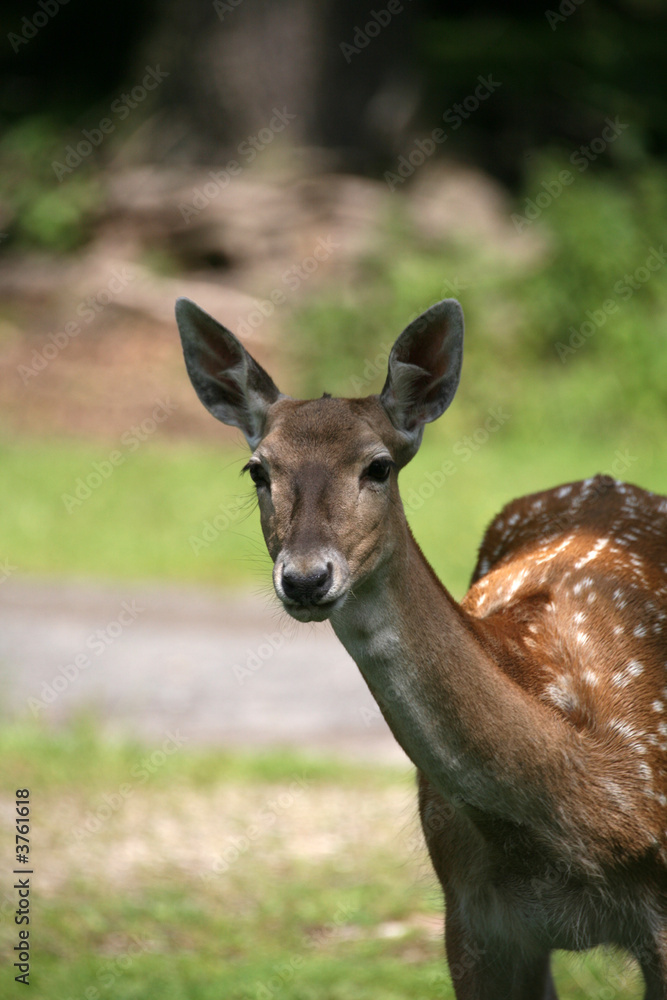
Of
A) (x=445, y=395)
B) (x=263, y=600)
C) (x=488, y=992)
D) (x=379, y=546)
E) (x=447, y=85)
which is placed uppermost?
(x=447, y=85)

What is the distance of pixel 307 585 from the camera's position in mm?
3172

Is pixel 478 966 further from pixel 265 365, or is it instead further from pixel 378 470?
pixel 265 365

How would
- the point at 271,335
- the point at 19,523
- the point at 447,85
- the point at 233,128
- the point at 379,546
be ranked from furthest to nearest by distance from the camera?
the point at 447,85 → the point at 233,128 → the point at 271,335 → the point at 19,523 → the point at 379,546

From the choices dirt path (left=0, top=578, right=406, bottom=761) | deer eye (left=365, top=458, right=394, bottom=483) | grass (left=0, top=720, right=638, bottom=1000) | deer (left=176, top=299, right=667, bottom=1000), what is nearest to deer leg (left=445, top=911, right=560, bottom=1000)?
deer (left=176, top=299, right=667, bottom=1000)

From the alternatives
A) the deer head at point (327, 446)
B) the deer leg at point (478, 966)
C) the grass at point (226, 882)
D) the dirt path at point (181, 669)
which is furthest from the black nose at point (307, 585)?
the dirt path at point (181, 669)

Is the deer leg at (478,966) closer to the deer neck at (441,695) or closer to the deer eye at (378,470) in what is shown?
the deer neck at (441,695)

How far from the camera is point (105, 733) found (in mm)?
7488

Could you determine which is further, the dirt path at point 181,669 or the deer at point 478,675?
the dirt path at point 181,669

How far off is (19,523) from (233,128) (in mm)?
7853

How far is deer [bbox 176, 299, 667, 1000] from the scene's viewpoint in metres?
3.44

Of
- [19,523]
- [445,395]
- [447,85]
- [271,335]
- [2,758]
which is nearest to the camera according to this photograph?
[445,395]

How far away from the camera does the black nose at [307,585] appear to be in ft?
10.4

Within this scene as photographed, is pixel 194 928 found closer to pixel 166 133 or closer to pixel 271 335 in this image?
pixel 271 335

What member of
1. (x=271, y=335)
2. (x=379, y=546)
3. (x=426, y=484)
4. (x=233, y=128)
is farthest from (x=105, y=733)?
(x=233, y=128)
